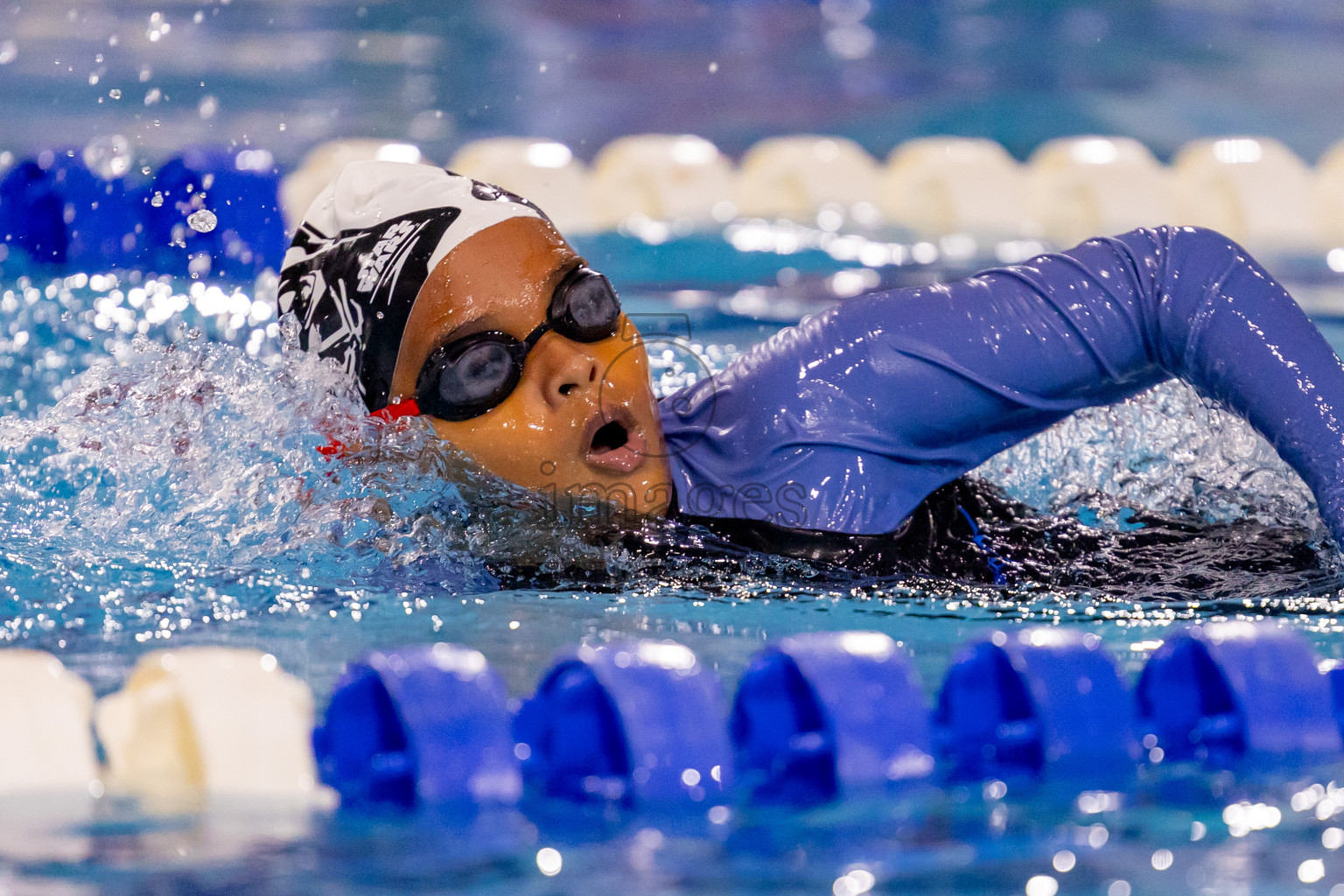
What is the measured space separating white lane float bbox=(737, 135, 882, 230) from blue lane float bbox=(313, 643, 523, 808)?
373cm

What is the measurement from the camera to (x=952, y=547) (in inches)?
74.1

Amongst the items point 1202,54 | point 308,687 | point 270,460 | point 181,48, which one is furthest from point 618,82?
point 308,687

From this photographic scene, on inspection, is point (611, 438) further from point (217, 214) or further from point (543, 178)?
point (543, 178)

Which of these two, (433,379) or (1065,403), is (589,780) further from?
(1065,403)

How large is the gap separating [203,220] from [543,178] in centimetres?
125

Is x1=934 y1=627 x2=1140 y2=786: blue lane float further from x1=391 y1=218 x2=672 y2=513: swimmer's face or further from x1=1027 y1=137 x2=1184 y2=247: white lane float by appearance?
x1=1027 y1=137 x2=1184 y2=247: white lane float

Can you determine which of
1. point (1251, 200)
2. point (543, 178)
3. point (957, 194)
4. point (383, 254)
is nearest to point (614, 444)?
point (383, 254)

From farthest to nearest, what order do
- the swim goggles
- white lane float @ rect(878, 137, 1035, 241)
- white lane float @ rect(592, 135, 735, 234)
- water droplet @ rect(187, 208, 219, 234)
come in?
white lane float @ rect(592, 135, 735, 234), white lane float @ rect(878, 137, 1035, 241), water droplet @ rect(187, 208, 219, 234), the swim goggles

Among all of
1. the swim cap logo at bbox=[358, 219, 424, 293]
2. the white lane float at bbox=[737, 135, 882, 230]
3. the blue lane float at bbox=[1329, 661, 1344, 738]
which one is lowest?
the blue lane float at bbox=[1329, 661, 1344, 738]

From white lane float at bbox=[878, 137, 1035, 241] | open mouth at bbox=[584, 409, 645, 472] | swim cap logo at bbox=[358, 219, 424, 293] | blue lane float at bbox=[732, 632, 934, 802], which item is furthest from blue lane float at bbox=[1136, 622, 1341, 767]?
white lane float at bbox=[878, 137, 1035, 241]

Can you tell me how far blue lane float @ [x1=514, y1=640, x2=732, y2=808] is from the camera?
1.34m

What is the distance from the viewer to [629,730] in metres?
1.34

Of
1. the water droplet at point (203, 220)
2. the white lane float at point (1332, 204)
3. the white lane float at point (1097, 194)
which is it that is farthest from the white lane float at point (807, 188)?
the water droplet at point (203, 220)

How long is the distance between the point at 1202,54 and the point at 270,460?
645 centimetres
